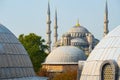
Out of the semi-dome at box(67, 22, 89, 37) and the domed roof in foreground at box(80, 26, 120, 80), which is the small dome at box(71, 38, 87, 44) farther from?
the domed roof in foreground at box(80, 26, 120, 80)

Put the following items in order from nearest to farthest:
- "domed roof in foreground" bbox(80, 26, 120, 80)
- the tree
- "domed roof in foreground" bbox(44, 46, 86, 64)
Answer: "domed roof in foreground" bbox(80, 26, 120, 80) < the tree < "domed roof in foreground" bbox(44, 46, 86, 64)

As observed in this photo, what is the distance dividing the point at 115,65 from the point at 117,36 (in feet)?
4.47

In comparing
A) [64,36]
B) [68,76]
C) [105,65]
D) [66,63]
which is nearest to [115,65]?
[105,65]

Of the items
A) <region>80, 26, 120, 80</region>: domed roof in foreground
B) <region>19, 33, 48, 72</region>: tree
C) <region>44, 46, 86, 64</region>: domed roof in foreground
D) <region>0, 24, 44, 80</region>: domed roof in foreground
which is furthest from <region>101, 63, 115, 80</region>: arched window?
<region>44, 46, 86, 64</region>: domed roof in foreground

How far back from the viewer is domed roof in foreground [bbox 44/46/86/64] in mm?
64562

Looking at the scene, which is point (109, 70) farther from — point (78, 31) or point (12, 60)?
point (78, 31)

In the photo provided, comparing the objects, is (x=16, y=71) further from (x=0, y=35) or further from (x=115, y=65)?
(x=115, y=65)

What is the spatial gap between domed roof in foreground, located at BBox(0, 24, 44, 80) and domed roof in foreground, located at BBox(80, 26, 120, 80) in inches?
140

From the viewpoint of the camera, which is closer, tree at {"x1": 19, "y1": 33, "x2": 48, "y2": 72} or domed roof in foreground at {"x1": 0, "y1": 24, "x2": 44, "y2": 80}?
domed roof in foreground at {"x1": 0, "y1": 24, "x2": 44, "y2": 80}

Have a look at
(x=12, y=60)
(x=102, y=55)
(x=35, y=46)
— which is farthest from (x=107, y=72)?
(x=35, y=46)

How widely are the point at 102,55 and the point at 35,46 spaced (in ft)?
135

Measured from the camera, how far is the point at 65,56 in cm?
6519

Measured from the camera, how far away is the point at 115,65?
1892 centimetres

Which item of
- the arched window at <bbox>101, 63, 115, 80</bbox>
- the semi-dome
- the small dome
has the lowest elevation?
the small dome
